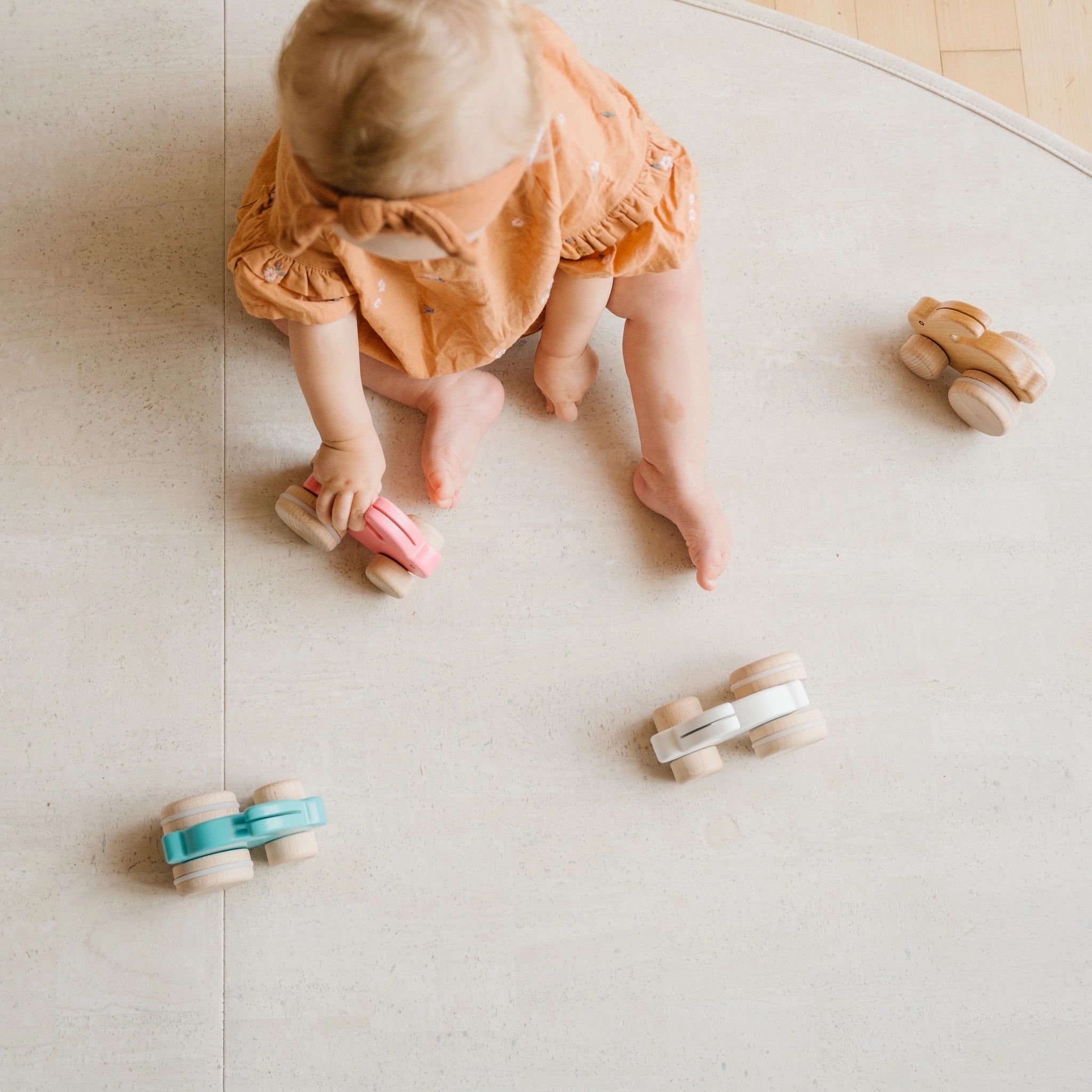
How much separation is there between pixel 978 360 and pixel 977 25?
1.44 feet

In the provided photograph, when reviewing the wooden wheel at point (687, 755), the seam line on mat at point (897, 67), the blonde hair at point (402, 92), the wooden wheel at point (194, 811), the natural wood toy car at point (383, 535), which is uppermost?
the blonde hair at point (402, 92)

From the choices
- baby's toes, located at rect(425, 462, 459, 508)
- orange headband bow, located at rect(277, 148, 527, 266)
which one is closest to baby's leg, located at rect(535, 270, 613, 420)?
baby's toes, located at rect(425, 462, 459, 508)

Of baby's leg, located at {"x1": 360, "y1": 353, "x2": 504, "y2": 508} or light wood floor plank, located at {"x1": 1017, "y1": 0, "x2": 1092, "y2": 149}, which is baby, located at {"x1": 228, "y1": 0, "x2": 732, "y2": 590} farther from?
light wood floor plank, located at {"x1": 1017, "y1": 0, "x2": 1092, "y2": 149}

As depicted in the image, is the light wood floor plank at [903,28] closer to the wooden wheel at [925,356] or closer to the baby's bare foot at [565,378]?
the wooden wheel at [925,356]

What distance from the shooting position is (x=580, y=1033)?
2.32 feet

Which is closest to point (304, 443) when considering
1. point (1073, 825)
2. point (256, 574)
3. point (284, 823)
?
point (256, 574)

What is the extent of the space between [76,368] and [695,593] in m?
0.52

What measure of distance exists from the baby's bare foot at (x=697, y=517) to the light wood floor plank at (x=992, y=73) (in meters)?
0.56

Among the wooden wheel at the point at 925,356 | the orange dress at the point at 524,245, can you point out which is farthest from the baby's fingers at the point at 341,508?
the wooden wheel at the point at 925,356

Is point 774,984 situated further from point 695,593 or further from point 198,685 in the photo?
point 198,685

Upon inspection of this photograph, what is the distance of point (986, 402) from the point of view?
80 centimetres

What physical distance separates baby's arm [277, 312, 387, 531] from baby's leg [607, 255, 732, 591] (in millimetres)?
210

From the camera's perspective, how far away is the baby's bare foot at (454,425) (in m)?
0.77

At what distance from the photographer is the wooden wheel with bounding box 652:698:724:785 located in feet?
2.41
